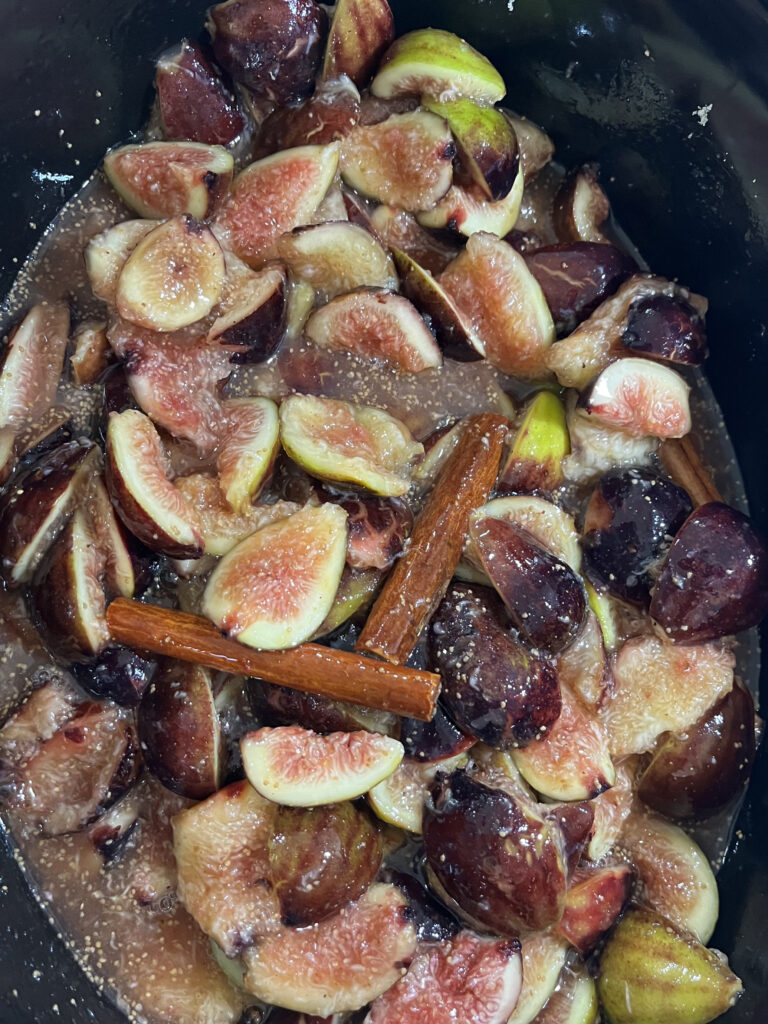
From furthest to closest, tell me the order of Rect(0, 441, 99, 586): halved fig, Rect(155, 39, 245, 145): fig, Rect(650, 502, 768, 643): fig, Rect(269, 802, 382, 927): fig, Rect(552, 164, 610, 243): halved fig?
1. Rect(552, 164, 610, 243): halved fig
2. Rect(155, 39, 245, 145): fig
3. Rect(650, 502, 768, 643): fig
4. Rect(0, 441, 99, 586): halved fig
5. Rect(269, 802, 382, 927): fig

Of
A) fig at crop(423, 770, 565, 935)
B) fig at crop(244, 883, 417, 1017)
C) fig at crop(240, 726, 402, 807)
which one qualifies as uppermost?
fig at crop(423, 770, 565, 935)

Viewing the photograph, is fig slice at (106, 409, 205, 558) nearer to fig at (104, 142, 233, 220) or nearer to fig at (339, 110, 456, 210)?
fig at (104, 142, 233, 220)

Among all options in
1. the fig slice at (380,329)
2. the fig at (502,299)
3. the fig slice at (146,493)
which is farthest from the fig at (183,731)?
the fig at (502,299)

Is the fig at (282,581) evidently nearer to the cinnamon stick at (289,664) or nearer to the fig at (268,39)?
the cinnamon stick at (289,664)

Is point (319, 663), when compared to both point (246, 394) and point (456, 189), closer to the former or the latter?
point (246, 394)

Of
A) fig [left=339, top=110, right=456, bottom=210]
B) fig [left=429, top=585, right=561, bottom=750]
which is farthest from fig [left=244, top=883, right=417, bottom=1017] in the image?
fig [left=339, top=110, right=456, bottom=210]

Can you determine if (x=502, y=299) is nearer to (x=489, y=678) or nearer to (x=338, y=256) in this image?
(x=338, y=256)

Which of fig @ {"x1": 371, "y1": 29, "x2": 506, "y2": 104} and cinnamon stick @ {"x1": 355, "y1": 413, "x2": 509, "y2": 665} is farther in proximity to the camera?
fig @ {"x1": 371, "y1": 29, "x2": 506, "y2": 104}

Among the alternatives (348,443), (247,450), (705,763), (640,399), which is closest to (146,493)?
(247,450)
